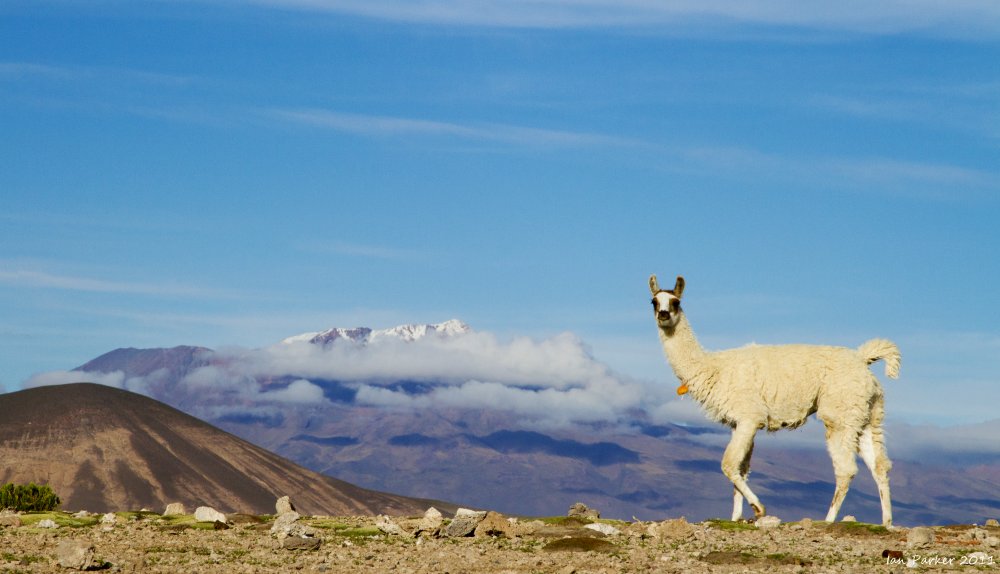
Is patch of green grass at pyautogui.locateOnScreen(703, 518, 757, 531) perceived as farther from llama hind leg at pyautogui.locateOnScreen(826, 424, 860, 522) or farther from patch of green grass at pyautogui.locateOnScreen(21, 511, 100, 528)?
patch of green grass at pyautogui.locateOnScreen(21, 511, 100, 528)

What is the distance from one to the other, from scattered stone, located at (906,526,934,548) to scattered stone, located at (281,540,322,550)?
13663 mm

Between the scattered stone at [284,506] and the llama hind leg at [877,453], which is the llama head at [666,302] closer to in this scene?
the llama hind leg at [877,453]

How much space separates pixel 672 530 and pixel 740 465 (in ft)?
13.2

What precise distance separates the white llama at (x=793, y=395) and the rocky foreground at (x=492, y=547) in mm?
1992

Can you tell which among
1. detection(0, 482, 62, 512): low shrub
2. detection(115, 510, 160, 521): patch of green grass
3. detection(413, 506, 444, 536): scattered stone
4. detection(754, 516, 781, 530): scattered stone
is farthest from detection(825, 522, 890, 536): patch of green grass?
detection(0, 482, 62, 512): low shrub

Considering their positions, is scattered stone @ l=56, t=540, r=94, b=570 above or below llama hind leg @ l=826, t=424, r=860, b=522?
below

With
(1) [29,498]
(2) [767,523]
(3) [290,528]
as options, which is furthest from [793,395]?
(1) [29,498]

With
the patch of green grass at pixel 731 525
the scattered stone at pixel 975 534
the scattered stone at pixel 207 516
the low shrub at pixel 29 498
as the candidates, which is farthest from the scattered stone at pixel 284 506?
the low shrub at pixel 29 498

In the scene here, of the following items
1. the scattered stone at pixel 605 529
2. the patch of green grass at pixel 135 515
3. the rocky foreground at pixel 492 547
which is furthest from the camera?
the patch of green grass at pixel 135 515

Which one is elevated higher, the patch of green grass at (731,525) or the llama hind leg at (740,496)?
the llama hind leg at (740,496)

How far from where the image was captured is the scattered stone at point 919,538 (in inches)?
1088

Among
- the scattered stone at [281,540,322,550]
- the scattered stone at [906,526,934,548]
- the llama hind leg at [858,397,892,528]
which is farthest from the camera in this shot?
the llama hind leg at [858,397,892,528]

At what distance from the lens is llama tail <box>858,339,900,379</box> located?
115 ft

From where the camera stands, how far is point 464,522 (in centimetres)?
3042
